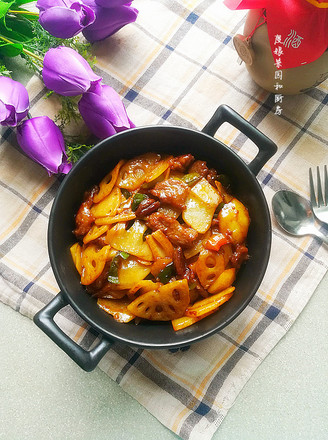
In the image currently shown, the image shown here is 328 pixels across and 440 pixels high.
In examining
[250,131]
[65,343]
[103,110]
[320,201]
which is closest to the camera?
[65,343]

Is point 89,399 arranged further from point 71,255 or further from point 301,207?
point 301,207

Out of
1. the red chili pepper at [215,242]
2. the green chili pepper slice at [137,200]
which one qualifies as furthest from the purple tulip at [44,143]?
the red chili pepper at [215,242]

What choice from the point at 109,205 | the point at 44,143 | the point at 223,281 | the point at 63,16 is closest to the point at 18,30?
the point at 63,16

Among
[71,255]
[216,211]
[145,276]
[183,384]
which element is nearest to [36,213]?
[71,255]

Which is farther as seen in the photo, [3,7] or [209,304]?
[3,7]

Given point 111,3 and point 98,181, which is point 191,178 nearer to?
point 98,181

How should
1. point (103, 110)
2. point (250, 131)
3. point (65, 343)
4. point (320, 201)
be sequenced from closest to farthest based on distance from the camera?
point (65, 343) → point (250, 131) → point (103, 110) → point (320, 201)

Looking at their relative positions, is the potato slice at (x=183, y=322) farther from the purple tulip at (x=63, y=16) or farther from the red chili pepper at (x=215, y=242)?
the purple tulip at (x=63, y=16)
